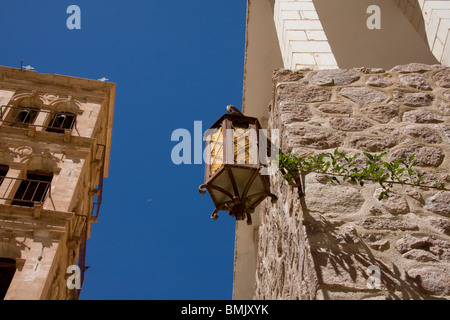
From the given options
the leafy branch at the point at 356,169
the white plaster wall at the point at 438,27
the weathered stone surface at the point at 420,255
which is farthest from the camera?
the white plaster wall at the point at 438,27

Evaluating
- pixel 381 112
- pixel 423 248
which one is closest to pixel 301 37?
pixel 381 112

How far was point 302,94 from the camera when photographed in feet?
13.9

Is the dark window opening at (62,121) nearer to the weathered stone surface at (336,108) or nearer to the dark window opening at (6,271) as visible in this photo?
the dark window opening at (6,271)

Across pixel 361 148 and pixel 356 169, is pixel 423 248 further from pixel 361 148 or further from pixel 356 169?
pixel 361 148

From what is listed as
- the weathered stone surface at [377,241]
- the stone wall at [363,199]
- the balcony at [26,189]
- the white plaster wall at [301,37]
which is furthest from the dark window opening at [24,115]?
the weathered stone surface at [377,241]

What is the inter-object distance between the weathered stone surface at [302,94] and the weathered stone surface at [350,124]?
0.30 m

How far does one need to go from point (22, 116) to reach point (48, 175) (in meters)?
3.94

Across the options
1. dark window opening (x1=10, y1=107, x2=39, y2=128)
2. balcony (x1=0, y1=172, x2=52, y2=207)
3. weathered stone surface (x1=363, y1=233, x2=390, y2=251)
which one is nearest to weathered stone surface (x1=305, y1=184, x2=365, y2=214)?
weathered stone surface (x1=363, y1=233, x2=390, y2=251)

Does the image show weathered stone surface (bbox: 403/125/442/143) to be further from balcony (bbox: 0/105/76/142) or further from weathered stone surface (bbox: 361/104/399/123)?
balcony (bbox: 0/105/76/142)

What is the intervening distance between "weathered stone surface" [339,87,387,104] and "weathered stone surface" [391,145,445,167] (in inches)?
24.9

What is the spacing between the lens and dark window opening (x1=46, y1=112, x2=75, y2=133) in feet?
65.3

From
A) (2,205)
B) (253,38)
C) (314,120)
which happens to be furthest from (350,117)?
(2,205)

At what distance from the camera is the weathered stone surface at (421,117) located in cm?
395

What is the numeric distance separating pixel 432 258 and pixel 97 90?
20.3m
